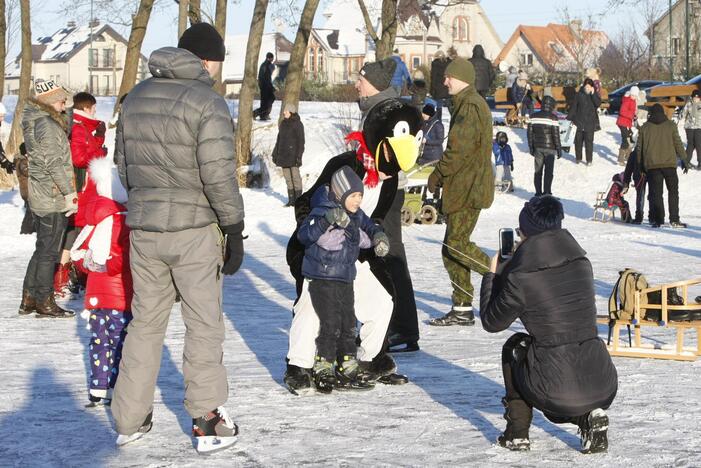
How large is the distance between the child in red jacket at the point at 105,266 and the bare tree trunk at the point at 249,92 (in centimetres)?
1830

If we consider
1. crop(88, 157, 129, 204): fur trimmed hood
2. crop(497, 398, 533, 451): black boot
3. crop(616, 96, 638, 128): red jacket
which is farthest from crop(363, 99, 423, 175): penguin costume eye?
crop(616, 96, 638, 128): red jacket

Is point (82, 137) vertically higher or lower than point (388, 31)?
lower

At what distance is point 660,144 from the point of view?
60.9 feet

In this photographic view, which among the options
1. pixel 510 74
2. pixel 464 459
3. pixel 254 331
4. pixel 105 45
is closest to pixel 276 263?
pixel 254 331

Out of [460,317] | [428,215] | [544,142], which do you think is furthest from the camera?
[544,142]

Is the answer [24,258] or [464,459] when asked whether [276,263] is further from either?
[464,459]

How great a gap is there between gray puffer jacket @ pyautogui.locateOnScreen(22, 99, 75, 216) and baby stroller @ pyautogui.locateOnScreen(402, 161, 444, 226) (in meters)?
7.95

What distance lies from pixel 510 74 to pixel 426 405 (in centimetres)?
2691

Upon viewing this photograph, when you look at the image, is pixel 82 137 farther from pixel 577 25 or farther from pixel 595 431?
pixel 577 25

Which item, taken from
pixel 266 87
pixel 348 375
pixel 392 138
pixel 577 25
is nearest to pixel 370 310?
pixel 348 375

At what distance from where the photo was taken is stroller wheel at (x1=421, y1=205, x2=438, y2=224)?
19.1 meters

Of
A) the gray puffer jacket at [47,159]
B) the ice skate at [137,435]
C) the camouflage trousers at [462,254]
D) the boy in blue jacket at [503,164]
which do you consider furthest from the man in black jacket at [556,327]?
the boy in blue jacket at [503,164]

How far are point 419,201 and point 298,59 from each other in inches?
345

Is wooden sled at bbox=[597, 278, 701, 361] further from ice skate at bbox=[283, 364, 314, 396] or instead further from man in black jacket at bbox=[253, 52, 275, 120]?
man in black jacket at bbox=[253, 52, 275, 120]
